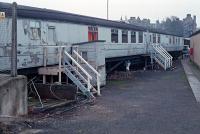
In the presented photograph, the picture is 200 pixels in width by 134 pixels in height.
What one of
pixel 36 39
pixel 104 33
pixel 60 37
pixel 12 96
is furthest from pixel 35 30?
pixel 104 33

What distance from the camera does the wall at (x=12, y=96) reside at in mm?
9109

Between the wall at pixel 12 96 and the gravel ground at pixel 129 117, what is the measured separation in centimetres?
47

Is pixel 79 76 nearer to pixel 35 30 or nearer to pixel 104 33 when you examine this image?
pixel 35 30

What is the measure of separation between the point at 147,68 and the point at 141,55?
1906mm

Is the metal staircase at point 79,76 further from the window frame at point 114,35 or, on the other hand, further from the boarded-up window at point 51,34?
the window frame at point 114,35

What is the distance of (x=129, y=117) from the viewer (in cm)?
1040

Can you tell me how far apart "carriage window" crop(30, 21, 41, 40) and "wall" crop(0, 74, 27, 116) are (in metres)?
4.26

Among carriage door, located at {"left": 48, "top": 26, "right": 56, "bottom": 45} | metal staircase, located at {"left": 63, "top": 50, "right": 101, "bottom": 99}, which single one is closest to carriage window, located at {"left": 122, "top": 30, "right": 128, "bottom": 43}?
metal staircase, located at {"left": 63, "top": 50, "right": 101, "bottom": 99}

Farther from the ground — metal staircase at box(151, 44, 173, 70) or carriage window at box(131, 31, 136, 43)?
carriage window at box(131, 31, 136, 43)

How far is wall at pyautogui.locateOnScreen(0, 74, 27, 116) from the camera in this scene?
29.9 ft

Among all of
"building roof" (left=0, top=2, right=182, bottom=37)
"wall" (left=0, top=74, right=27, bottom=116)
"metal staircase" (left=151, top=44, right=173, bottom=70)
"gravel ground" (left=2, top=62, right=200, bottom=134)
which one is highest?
"building roof" (left=0, top=2, right=182, bottom=37)

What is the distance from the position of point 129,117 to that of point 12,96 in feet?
10.8

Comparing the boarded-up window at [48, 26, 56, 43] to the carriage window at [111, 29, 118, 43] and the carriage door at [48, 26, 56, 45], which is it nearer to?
the carriage door at [48, 26, 56, 45]

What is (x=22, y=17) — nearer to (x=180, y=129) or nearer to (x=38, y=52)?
(x=38, y=52)
